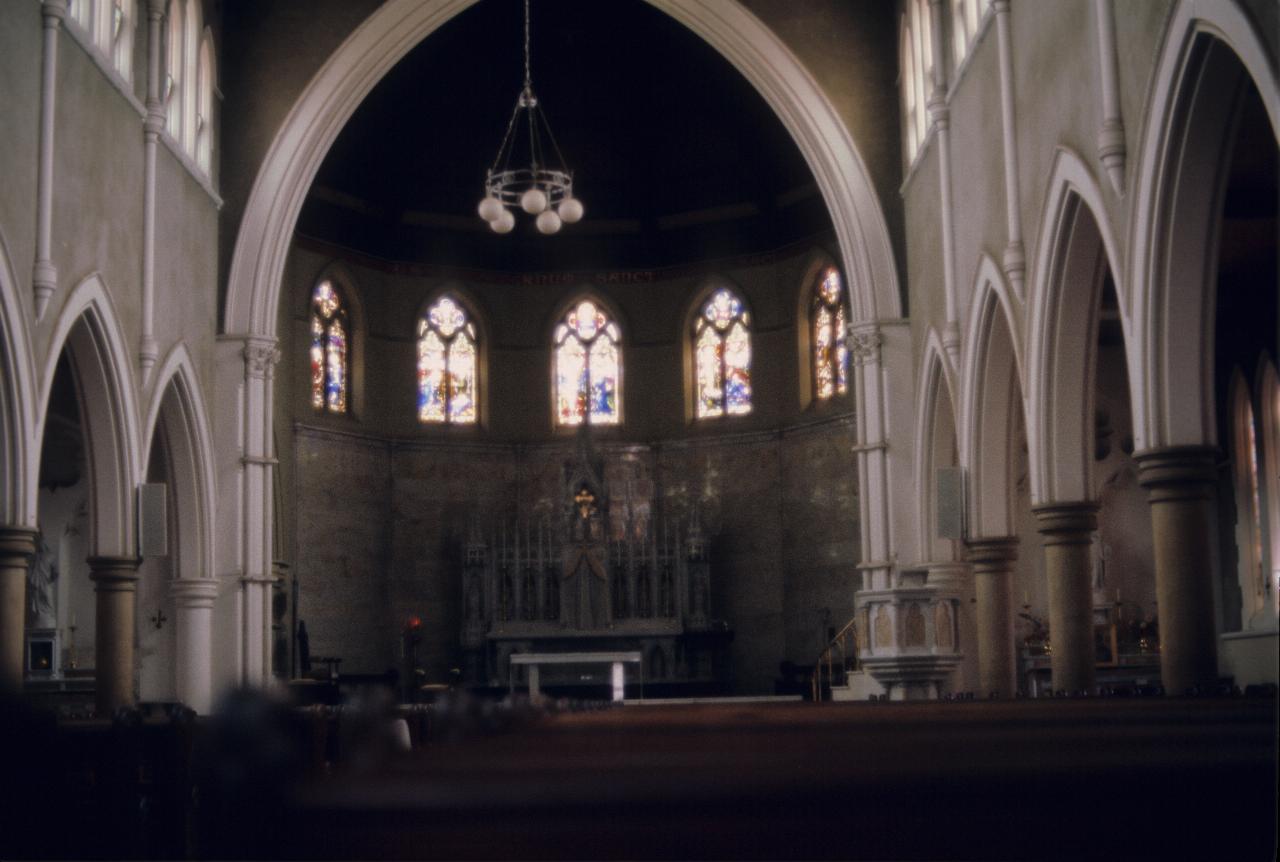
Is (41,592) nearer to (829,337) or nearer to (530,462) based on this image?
(530,462)

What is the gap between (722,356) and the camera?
3150cm

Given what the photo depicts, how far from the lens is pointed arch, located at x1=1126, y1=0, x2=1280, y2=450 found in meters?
10.6

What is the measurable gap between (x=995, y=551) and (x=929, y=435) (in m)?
3.25

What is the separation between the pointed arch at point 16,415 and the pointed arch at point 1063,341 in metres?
9.20

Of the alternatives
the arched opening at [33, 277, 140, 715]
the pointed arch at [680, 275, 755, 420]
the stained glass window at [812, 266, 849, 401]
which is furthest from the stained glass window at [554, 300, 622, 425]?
the arched opening at [33, 277, 140, 715]

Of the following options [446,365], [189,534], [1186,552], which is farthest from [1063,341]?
[446,365]

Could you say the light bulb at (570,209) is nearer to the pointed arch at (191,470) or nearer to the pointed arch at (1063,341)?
the pointed arch at (191,470)

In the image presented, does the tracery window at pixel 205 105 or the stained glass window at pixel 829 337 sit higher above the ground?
the tracery window at pixel 205 105

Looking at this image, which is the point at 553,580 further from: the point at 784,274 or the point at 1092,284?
the point at 1092,284

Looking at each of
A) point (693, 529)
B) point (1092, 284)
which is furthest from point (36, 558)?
point (1092, 284)

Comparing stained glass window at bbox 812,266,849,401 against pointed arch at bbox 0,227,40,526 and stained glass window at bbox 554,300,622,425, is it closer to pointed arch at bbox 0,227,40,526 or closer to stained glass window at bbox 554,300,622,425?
stained glass window at bbox 554,300,622,425

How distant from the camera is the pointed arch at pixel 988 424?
1739 centimetres

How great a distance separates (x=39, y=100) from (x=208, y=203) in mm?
6118

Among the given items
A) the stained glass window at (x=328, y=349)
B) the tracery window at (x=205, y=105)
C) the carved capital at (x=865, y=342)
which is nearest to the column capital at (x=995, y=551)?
the carved capital at (x=865, y=342)
